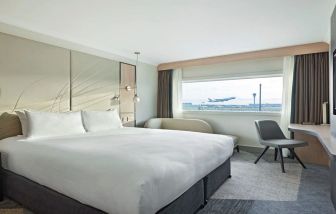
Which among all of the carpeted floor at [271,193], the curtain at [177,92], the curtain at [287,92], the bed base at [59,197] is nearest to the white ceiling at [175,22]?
the curtain at [287,92]

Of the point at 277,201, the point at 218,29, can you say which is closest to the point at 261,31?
the point at 218,29

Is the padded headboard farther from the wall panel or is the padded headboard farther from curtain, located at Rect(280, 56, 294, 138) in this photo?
curtain, located at Rect(280, 56, 294, 138)

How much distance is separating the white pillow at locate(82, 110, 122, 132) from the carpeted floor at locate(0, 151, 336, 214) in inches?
56.6

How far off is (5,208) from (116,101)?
2.74 metres

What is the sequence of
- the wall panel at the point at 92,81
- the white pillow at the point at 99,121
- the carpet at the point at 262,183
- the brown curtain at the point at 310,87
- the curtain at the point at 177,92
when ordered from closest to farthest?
the carpet at the point at 262,183
the white pillow at the point at 99,121
the wall panel at the point at 92,81
the brown curtain at the point at 310,87
the curtain at the point at 177,92

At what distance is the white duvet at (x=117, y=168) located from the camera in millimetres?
1353

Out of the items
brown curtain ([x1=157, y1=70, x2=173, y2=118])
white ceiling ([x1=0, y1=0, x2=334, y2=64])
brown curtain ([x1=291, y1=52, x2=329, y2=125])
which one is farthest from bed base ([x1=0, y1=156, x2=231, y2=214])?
brown curtain ([x1=157, y1=70, x2=173, y2=118])

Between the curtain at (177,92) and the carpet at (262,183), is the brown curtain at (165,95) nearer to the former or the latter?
the curtain at (177,92)

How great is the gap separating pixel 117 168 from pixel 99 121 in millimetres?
2208

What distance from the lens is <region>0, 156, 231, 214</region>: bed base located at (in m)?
1.61

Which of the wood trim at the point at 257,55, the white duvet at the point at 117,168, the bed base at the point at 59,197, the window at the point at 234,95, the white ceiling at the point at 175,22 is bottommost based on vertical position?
the bed base at the point at 59,197

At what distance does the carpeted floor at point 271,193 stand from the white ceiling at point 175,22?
2.23m

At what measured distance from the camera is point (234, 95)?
503 cm

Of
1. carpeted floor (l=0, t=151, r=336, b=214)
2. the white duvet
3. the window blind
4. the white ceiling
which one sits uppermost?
the white ceiling
